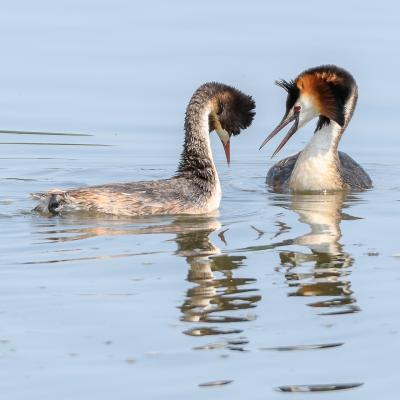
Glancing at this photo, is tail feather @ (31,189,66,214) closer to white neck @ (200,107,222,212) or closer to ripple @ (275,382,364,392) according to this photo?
white neck @ (200,107,222,212)

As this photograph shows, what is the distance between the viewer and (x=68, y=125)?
16.4m

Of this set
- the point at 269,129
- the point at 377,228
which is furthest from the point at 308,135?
the point at 377,228

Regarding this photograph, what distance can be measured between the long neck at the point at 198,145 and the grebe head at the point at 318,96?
183 centimetres

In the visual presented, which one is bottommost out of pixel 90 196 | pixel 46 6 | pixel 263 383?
pixel 263 383

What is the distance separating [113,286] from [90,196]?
2508mm

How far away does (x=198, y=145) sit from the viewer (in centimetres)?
1227

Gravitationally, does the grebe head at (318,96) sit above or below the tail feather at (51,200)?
above

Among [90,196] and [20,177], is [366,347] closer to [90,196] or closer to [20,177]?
[90,196]

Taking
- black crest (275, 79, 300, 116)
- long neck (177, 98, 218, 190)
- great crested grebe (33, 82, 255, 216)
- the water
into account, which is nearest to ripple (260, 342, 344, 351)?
the water

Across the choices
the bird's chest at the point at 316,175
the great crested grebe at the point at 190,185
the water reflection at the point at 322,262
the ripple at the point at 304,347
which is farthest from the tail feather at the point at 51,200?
the ripple at the point at 304,347

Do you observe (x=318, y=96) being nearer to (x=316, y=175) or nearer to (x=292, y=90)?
(x=292, y=90)

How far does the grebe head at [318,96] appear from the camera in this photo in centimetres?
1405

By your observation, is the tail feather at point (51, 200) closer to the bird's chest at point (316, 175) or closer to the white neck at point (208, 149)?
the white neck at point (208, 149)

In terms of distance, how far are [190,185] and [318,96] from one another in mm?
2681
